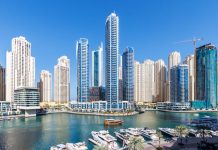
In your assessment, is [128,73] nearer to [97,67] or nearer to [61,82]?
[97,67]

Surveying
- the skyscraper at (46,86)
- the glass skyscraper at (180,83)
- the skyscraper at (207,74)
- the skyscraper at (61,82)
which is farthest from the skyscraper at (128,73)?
the skyscraper at (46,86)

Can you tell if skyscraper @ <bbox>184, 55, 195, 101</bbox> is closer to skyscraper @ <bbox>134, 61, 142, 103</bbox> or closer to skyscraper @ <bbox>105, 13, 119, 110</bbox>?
skyscraper @ <bbox>134, 61, 142, 103</bbox>

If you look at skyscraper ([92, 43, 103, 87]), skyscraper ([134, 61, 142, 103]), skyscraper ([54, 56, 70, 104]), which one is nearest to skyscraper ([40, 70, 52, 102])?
skyscraper ([54, 56, 70, 104])

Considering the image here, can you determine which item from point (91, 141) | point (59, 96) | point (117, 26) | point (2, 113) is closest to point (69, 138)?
point (91, 141)

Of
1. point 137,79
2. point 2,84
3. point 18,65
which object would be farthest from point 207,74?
point 2,84

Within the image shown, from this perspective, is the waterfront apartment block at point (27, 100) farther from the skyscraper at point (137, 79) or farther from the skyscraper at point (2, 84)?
the skyscraper at point (137, 79)

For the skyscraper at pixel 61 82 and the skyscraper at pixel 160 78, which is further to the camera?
the skyscraper at pixel 160 78
